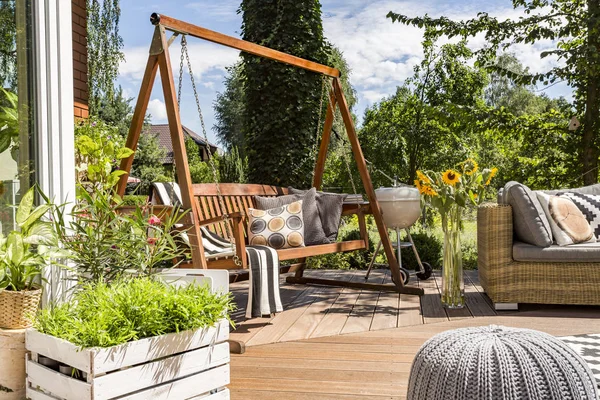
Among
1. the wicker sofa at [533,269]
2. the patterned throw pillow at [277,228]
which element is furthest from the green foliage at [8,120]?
the wicker sofa at [533,269]

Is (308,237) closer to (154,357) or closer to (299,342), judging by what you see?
(299,342)

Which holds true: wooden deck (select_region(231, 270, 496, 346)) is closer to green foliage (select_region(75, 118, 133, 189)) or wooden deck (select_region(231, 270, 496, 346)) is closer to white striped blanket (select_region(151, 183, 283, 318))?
white striped blanket (select_region(151, 183, 283, 318))

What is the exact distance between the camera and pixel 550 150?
255 inches

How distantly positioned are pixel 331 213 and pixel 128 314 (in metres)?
2.81

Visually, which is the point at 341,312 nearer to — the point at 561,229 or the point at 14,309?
the point at 561,229

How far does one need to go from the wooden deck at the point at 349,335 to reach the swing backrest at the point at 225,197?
0.63 meters

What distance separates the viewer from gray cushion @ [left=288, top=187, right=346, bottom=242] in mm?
4480

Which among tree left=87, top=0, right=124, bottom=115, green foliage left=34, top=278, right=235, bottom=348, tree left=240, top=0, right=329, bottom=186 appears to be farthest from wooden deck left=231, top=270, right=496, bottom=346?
tree left=87, top=0, right=124, bottom=115

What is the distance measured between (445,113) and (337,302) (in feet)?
9.25

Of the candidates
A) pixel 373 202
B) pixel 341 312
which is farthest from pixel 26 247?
pixel 373 202

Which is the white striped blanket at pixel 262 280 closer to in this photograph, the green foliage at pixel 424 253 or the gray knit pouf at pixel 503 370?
the gray knit pouf at pixel 503 370

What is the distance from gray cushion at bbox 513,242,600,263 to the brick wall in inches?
137

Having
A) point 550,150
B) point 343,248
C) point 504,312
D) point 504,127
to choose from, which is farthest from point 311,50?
point 504,312

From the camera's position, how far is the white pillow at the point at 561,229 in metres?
3.84
